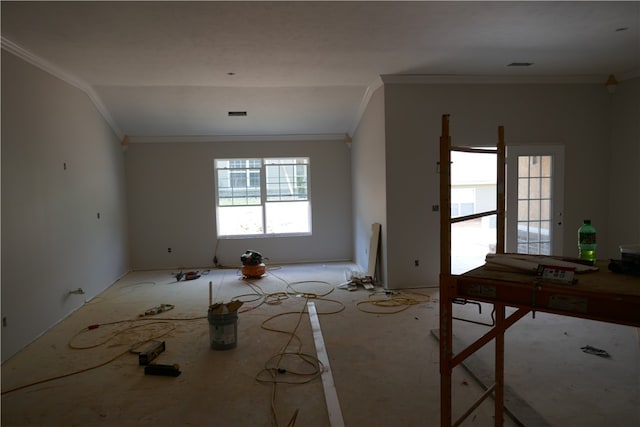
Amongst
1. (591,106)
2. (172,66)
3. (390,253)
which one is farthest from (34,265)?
(591,106)

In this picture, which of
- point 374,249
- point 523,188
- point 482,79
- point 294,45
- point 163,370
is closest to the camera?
point 163,370

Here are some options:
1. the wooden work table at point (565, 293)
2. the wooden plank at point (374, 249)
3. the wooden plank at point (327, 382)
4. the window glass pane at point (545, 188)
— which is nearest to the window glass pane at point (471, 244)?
the window glass pane at point (545, 188)

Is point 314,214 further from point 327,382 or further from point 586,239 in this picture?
point 586,239

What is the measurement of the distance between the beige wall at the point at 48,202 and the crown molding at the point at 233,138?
0.98m

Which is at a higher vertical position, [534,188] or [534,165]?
[534,165]

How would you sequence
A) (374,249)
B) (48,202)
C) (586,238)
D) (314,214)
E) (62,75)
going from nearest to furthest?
(586,238) → (48,202) → (62,75) → (374,249) → (314,214)

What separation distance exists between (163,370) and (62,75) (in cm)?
384

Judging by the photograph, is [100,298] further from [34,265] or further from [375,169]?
[375,169]

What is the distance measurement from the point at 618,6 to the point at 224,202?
20.7 feet

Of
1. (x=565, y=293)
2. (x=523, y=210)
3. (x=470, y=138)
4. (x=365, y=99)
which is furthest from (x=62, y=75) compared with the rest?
→ (x=523, y=210)

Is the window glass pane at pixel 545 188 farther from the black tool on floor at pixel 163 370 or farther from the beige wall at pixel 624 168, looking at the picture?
the black tool on floor at pixel 163 370

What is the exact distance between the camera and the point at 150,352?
11.3 feet

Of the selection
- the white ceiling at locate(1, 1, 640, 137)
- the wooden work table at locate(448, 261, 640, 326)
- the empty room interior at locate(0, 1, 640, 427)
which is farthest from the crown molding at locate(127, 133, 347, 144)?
the wooden work table at locate(448, 261, 640, 326)

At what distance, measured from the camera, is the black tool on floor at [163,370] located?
10.4 feet
